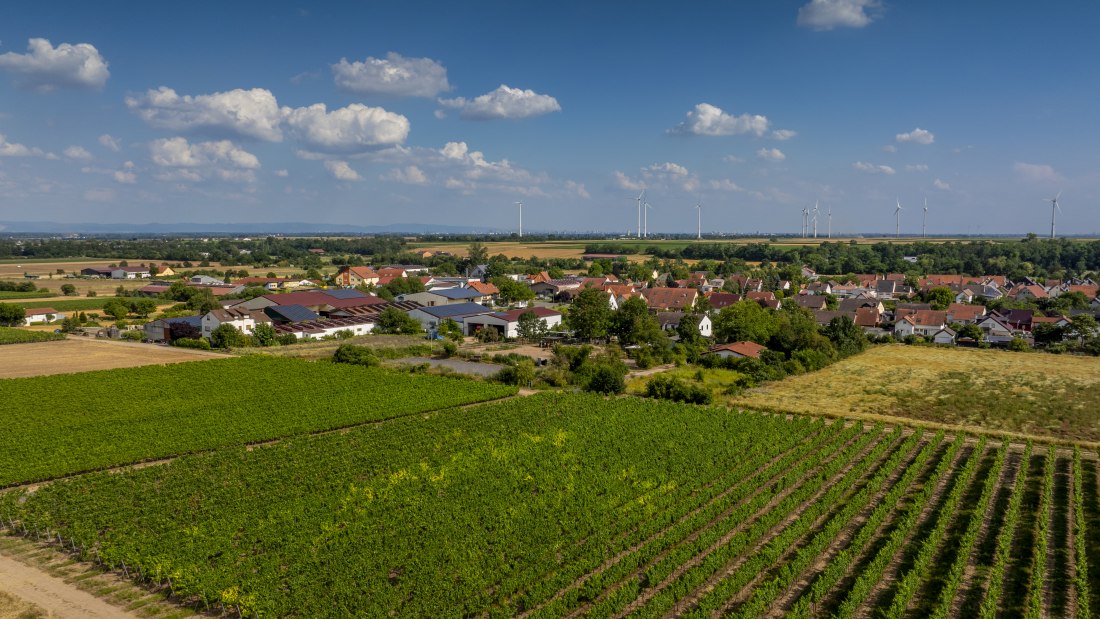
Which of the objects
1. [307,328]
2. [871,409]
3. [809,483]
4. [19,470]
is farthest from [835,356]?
[19,470]

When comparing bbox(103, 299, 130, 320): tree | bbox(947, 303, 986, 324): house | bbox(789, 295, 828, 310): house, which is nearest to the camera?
bbox(947, 303, 986, 324): house

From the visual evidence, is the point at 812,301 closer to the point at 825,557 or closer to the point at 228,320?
the point at 228,320

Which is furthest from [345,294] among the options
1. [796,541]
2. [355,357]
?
[796,541]

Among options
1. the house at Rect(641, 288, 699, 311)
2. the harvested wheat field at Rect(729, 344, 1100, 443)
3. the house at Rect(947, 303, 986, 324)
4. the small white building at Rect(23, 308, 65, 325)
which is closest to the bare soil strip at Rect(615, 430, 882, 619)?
the harvested wheat field at Rect(729, 344, 1100, 443)

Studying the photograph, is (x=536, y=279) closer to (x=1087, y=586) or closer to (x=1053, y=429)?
(x=1053, y=429)

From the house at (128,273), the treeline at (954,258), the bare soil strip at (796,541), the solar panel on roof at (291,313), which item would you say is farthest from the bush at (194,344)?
the treeline at (954,258)

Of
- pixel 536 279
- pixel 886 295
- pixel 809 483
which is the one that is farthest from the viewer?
pixel 536 279

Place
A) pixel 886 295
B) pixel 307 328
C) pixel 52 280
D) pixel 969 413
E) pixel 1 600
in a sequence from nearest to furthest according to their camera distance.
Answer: pixel 1 600, pixel 969 413, pixel 307 328, pixel 886 295, pixel 52 280

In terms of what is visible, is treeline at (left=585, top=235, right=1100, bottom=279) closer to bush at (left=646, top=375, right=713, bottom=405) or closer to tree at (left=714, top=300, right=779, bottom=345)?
tree at (left=714, top=300, right=779, bottom=345)
